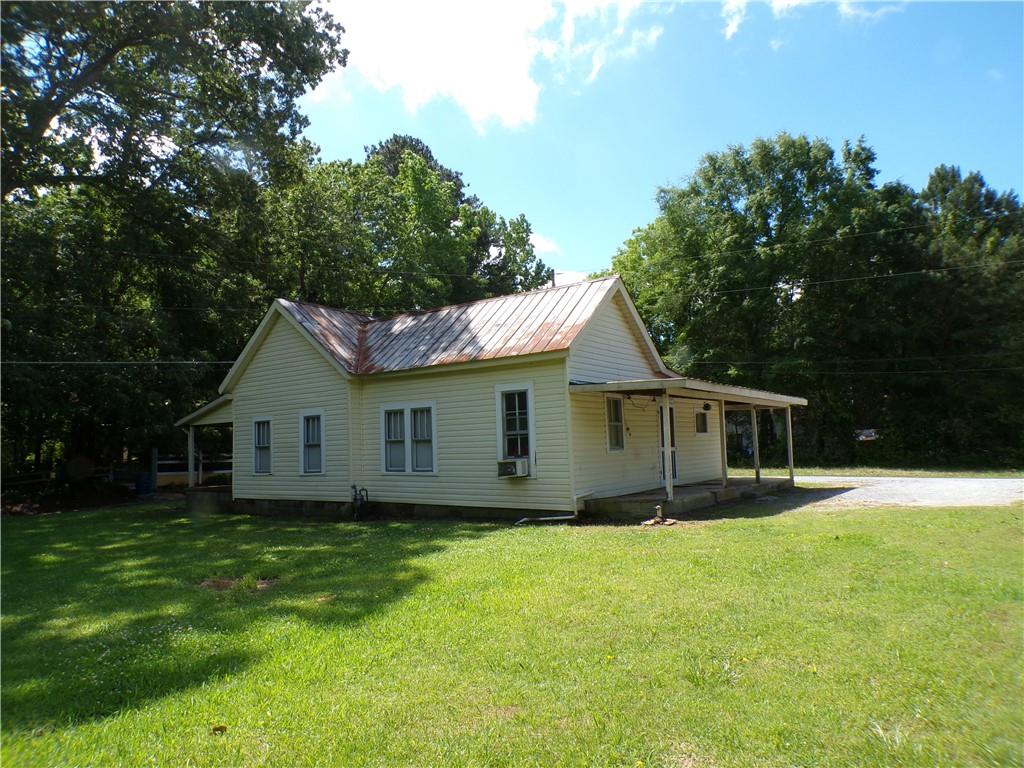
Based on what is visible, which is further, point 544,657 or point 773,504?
point 773,504

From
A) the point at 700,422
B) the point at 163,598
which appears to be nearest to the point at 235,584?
the point at 163,598

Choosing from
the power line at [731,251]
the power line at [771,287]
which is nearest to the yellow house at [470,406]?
the power line at [731,251]

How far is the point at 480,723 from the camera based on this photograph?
3729mm

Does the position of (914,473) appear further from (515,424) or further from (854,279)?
(515,424)

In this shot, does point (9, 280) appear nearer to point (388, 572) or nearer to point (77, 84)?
point (77, 84)

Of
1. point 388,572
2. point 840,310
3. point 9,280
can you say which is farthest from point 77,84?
point 840,310

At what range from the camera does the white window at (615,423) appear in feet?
46.4

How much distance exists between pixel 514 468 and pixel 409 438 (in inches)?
127

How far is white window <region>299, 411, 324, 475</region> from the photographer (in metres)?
16.2

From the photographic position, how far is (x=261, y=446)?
17375 millimetres

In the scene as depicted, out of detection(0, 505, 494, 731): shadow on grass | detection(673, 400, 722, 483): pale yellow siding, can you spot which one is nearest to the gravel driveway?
detection(673, 400, 722, 483): pale yellow siding

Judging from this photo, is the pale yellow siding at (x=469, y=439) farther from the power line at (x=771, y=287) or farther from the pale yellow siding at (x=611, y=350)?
the power line at (x=771, y=287)

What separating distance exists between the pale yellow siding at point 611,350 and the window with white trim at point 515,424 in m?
1.25

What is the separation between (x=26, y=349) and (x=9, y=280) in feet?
6.66
